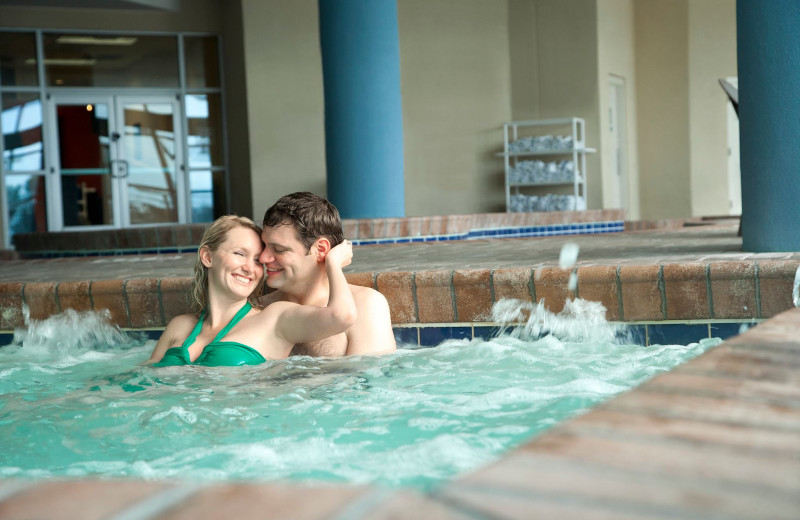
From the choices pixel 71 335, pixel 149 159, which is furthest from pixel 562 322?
pixel 149 159

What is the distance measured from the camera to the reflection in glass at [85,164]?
1175cm

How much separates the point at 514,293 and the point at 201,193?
9.97 metres

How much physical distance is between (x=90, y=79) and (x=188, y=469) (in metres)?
11.2

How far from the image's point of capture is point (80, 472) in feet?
5.90

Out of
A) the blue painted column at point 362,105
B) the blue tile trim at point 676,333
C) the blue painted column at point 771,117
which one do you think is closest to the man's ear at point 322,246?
the blue tile trim at point 676,333

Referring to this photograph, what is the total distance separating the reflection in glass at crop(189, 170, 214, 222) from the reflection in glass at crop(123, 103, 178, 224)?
274 mm

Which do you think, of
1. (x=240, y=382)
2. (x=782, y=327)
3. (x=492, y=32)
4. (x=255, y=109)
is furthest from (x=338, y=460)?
(x=492, y=32)

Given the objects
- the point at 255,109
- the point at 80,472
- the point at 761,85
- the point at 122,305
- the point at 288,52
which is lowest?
the point at 80,472

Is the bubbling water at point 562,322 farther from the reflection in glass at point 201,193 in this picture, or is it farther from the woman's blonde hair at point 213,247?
the reflection in glass at point 201,193

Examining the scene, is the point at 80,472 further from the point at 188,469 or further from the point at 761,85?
the point at 761,85

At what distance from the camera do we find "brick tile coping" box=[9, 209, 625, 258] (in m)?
6.13

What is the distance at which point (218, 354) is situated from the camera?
2576 mm

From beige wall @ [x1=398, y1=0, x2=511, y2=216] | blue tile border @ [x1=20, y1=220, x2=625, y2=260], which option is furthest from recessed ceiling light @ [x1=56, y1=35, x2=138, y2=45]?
blue tile border @ [x1=20, y1=220, x2=625, y2=260]

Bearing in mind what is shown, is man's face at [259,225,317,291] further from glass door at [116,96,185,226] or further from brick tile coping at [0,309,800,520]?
glass door at [116,96,185,226]
